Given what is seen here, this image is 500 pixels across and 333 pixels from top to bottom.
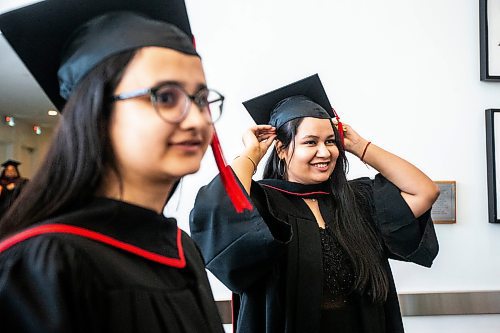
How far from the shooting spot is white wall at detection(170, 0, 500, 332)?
242 centimetres

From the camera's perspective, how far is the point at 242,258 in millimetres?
1535

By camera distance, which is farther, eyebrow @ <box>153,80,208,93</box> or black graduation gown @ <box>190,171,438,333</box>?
black graduation gown @ <box>190,171,438,333</box>

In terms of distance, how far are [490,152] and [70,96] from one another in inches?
86.7

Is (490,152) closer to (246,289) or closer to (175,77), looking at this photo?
(246,289)

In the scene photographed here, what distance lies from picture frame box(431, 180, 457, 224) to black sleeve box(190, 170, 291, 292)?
1.14 meters

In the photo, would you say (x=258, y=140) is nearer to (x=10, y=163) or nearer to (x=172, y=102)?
(x=10, y=163)

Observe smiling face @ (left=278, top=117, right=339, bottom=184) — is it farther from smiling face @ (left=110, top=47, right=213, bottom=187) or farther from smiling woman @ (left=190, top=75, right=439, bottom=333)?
smiling face @ (left=110, top=47, right=213, bottom=187)

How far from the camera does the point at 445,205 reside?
247 cm

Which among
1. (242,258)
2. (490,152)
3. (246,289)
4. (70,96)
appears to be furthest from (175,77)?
(490,152)

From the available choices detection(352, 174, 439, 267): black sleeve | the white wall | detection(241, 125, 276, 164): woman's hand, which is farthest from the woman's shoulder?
the white wall

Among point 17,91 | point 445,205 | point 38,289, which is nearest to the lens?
point 38,289

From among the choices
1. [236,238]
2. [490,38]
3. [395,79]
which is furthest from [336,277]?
[490,38]

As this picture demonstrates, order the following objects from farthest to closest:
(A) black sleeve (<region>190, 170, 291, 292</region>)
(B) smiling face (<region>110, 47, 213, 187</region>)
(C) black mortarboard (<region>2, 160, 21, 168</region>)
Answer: (C) black mortarboard (<region>2, 160, 21, 168</region>) < (A) black sleeve (<region>190, 170, 291, 292</region>) < (B) smiling face (<region>110, 47, 213, 187</region>)

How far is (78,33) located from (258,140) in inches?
41.2
